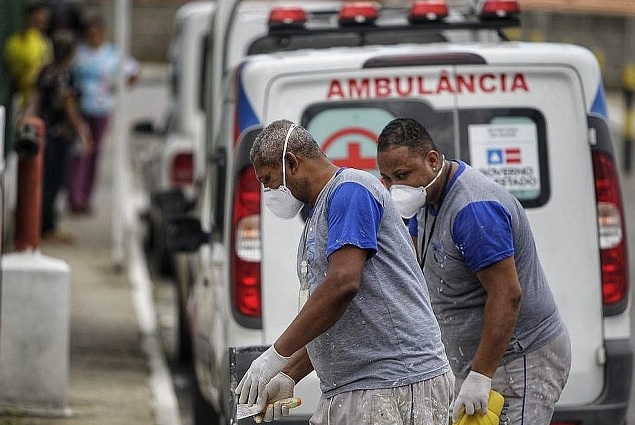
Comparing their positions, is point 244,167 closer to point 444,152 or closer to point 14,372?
point 444,152

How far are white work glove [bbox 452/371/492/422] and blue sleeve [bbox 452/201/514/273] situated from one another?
0.37 metres

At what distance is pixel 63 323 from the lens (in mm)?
8688

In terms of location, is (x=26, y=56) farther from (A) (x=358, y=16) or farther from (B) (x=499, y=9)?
(B) (x=499, y=9)

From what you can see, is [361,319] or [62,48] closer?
[361,319]

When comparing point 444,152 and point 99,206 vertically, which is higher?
point 444,152

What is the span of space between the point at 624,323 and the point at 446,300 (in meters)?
1.29

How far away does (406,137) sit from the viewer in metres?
5.36

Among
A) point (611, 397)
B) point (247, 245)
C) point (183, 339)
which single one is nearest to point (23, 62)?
point (183, 339)

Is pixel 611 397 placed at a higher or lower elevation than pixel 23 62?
higher

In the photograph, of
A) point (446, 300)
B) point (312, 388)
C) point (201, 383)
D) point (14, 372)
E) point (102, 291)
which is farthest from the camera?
point (102, 291)

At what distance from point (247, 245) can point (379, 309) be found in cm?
179

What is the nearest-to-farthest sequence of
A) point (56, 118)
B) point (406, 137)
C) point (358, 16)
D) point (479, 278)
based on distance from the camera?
point (406, 137), point (479, 278), point (358, 16), point (56, 118)

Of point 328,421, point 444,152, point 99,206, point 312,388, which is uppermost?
point 444,152

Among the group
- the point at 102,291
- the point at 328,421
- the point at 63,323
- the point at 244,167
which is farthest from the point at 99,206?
the point at 328,421
